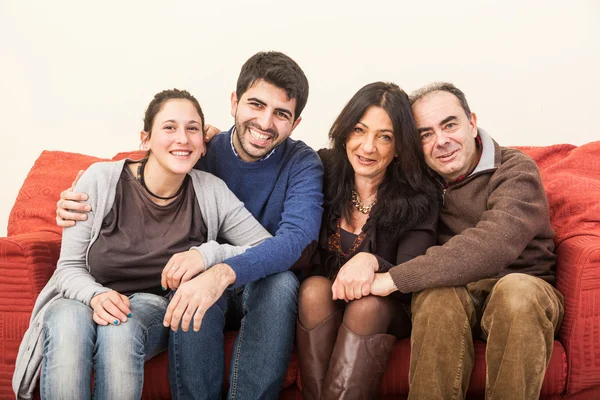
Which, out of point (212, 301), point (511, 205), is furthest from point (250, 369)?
point (511, 205)

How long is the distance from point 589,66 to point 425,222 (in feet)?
4.74

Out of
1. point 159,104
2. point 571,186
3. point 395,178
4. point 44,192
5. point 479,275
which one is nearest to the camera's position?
point 479,275

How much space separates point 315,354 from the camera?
1.54m

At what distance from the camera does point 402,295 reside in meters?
1.69

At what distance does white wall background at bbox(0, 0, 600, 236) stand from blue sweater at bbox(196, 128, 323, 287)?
0.80m

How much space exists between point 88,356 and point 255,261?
496mm

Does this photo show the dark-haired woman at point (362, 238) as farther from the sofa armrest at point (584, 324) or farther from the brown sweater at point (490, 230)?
the sofa armrest at point (584, 324)

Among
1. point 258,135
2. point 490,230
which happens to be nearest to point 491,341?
point 490,230

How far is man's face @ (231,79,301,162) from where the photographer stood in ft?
6.08

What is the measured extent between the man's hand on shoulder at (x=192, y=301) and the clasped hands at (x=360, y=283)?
34 centimetres

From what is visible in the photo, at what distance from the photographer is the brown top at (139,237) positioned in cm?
165

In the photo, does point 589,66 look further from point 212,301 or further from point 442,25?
point 212,301

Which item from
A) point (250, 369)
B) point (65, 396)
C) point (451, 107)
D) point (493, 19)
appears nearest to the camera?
point (65, 396)

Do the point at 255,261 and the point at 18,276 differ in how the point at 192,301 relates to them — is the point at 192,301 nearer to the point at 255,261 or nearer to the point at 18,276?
the point at 255,261
